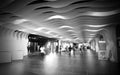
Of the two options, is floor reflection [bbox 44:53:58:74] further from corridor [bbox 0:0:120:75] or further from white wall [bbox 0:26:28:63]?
white wall [bbox 0:26:28:63]

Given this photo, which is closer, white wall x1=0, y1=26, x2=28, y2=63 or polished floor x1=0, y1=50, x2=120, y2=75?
polished floor x1=0, y1=50, x2=120, y2=75

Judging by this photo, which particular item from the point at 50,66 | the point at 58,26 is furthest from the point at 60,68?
the point at 58,26

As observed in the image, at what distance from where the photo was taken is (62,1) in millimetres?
6855

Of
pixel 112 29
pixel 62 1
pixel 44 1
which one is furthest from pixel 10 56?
pixel 112 29

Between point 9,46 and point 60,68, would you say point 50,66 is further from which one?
point 9,46

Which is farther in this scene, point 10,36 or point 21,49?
point 21,49

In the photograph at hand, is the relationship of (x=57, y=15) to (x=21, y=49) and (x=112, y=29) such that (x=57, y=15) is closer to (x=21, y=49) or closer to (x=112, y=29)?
(x=112, y=29)

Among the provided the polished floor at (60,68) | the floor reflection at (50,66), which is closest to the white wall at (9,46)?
the polished floor at (60,68)

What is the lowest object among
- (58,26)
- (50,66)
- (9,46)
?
(50,66)

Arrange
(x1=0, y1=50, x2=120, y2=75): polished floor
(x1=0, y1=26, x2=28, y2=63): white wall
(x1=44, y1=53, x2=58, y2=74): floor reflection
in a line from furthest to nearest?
(x1=0, y1=26, x2=28, y2=63): white wall
(x1=44, y1=53, x2=58, y2=74): floor reflection
(x1=0, y1=50, x2=120, y2=75): polished floor

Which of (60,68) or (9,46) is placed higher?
(9,46)

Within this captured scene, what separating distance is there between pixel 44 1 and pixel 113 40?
9868 mm

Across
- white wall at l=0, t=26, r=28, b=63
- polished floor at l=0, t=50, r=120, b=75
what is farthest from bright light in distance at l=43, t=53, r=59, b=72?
white wall at l=0, t=26, r=28, b=63

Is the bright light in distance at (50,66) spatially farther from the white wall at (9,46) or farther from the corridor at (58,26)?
the white wall at (9,46)
